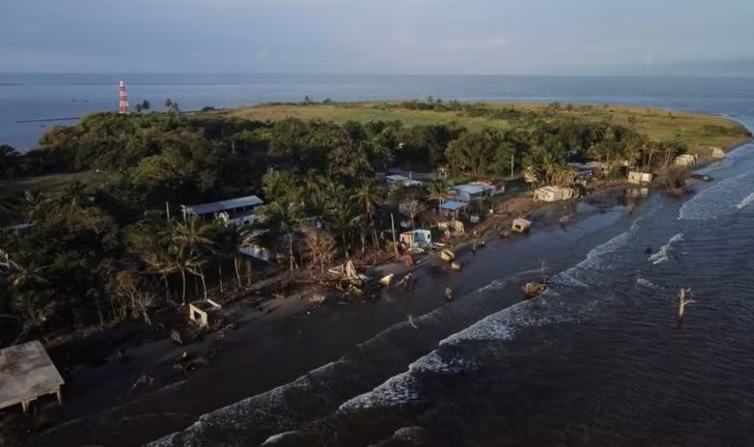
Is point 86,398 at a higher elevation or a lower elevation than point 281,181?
lower

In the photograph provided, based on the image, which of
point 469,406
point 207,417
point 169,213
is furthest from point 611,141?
point 207,417

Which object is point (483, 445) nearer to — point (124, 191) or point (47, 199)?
point (47, 199)

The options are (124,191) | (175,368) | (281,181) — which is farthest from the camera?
(281,181)

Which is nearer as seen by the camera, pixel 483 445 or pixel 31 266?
pixel 483 445

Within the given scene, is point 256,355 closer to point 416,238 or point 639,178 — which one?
point 416,238

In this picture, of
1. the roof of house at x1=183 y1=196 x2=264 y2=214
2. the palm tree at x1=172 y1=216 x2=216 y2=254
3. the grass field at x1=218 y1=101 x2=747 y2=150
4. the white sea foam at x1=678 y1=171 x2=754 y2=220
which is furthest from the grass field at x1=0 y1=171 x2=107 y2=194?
the grass field at x1=218 y1=101 x2=747 y2=150

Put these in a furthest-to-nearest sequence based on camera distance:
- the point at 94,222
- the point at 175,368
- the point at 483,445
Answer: the point at 94,222, the point at 175,368, the point at 483,445

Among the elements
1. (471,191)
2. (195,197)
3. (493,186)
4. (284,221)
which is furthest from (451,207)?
(195,197)
